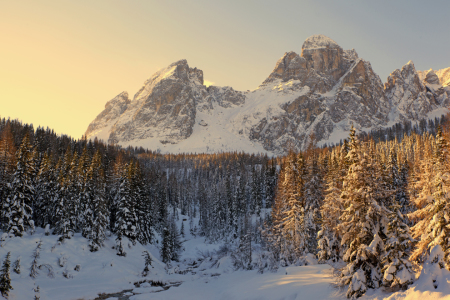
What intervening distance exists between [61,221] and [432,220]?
48.0 m

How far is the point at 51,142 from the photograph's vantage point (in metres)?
103

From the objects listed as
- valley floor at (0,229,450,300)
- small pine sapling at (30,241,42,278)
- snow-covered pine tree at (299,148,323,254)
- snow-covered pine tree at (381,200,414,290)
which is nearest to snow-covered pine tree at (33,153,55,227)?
valley floor at (0,229,450,300)

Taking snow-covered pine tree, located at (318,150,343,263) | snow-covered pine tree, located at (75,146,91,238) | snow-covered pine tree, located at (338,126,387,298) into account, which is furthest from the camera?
snow-covered pine tree, located at (75,146,91,238)

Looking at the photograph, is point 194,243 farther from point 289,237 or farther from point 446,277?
point 446,277

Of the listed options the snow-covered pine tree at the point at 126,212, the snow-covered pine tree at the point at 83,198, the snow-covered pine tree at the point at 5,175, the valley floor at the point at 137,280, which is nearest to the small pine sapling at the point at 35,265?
the valley floor at the point at 137,280

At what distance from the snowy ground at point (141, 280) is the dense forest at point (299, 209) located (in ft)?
4.58

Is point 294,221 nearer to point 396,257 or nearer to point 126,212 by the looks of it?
point 396,257

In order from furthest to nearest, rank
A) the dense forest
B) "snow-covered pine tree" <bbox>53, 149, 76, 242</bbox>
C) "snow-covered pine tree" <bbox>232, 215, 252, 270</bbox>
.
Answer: "snow-covered pine tree" <bbox>232, 215, 252, 270</bbox> → "snow-covered pine tree" <bbox>53, 149, 76, 242</bbox> → the dense forest

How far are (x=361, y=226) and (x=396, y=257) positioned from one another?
260 cm

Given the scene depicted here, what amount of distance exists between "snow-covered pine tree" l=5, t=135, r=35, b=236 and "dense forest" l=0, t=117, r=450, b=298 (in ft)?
0.46

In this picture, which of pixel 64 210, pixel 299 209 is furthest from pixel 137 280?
pixel 299 209

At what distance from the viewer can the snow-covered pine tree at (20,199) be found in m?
40.4

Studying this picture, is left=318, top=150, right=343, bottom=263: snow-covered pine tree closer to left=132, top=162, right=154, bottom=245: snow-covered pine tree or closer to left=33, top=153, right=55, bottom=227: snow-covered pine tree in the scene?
left=132, top=162, right=154, bottom=245: snow-covered pine tree

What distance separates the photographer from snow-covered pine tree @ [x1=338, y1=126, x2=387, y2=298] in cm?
1677
